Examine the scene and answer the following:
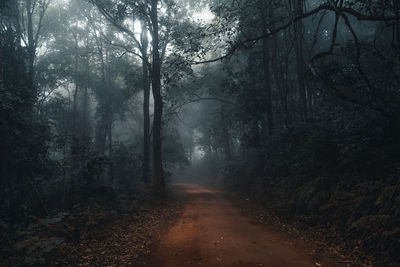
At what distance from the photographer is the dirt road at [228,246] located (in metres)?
5.45

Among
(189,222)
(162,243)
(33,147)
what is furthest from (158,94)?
(162,243)

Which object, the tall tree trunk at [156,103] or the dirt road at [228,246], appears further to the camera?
the tall tree trunk at [156,103]

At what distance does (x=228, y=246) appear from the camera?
20.9ft

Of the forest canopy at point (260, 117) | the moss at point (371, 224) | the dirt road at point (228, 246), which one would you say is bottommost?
the dirt road at point (228, 246)

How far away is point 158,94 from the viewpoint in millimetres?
14547

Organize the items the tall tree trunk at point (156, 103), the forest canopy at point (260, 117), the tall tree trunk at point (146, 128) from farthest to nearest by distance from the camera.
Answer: the tall tree trunk at point (146, 128), the tall tree trunk at point (156, 103), the forest canopy at point (260, 117)

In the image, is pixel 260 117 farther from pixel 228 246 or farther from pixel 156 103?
pixel 228 246

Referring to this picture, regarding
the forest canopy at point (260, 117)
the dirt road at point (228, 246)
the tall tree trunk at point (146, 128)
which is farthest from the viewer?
the tall tree trunk at point (146, 128)

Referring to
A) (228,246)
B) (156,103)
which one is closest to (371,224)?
(228,246)

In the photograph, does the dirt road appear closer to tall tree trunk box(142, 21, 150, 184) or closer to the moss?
the moss

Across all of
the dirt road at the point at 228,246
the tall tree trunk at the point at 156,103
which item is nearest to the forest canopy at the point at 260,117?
the tall tree trunk at the point at 156,103

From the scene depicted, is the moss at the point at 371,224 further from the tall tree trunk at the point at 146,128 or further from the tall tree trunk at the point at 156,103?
the tall tree trunk at the point at 146,128

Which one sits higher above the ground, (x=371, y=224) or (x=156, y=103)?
(x=156, y=103)

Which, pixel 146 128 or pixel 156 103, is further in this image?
pixel 146 128
